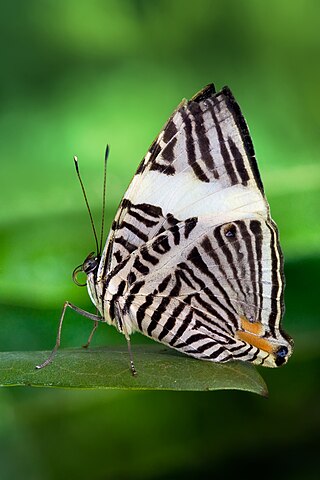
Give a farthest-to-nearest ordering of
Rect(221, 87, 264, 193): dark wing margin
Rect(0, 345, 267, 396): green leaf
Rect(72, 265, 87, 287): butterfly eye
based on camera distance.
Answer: Rect(72, 265, 87, 287): butterfly eye
Rect(221, 87, 264, 193): dark wing margin
Rect(0, 345, 267, 396): green leaf

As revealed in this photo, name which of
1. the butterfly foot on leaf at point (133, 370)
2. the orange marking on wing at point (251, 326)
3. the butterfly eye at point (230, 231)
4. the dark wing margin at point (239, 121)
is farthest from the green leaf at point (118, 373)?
the dark wing margin at point (239, 121)

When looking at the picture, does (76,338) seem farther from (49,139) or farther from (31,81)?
(31,81)

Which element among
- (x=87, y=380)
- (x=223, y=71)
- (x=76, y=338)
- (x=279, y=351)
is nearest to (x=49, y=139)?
(x=223, y=71)

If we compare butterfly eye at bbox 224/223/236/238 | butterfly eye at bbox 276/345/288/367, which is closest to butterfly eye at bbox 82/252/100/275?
butterfly eye at bbox 224/223/236/238

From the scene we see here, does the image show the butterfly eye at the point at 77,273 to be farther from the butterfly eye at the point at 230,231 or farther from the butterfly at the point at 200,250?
the butterfly eye at the point at 230,231

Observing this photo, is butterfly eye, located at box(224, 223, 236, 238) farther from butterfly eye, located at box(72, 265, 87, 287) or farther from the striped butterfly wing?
butterfly eye, located at box(72, 265, 87, 287)

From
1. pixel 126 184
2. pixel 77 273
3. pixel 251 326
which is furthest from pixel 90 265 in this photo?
pixel 126 184
